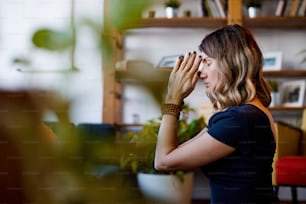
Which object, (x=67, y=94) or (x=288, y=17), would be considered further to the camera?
(x=288, y=17)

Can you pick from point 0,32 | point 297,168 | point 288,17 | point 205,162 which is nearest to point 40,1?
point 0,32

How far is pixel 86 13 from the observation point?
237 mm

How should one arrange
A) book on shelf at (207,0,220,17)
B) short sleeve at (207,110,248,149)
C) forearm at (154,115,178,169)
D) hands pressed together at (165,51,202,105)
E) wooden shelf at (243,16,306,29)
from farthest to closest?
book on shelf at (207,0,220,17) < wooden shelf at (243,16,306,29) < short sleeve at (207,110,248,149) < forearm at (154,115,178,169) < hands pressed together at (165,51,202,105)

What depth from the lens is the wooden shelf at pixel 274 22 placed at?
2.75 metres

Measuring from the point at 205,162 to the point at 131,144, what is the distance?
0.47m

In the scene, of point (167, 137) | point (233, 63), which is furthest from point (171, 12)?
point (167, 137)

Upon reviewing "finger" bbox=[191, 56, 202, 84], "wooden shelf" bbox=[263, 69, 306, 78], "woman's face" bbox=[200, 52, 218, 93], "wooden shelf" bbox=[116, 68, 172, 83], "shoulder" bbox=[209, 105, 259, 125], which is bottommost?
"wooden shelf" bbox=[263, 69, 306, 78]

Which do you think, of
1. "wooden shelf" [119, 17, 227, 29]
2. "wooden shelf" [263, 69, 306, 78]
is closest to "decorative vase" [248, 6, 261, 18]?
"wooden shelf" [119, 17, 227, 29]

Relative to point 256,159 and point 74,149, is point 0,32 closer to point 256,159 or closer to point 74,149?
point 74,149

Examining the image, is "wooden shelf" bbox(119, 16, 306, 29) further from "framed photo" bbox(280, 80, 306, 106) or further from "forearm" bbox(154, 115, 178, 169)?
"forearm" bbox(154, 115, 178, 169)

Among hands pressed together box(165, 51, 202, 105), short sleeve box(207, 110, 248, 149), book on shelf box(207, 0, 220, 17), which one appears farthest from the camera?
book on shelf box(207, 0, 220, 17)

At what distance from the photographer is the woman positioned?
0.70 meters

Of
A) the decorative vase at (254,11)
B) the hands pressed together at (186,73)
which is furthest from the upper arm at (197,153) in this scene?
the decorative vase at (254,11)

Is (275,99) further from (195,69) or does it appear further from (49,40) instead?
(49,40)
